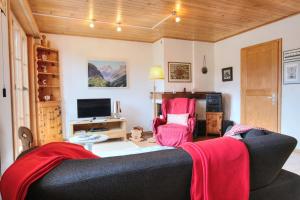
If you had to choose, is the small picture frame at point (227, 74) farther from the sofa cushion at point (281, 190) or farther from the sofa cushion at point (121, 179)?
the sofa cushion at point (121, 179)

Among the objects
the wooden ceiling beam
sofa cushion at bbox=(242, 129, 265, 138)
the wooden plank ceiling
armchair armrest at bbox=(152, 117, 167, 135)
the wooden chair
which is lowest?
armchair armrest at bbox=(152, 117, 167, 135)

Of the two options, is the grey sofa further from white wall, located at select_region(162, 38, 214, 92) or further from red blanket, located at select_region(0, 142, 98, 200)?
white wall, located at select_region(162, 38, 214, 92)

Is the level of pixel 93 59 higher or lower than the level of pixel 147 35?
lower

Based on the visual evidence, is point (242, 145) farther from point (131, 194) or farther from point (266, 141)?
point (131, 194)

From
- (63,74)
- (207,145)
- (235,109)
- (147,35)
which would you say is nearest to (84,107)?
(63,74)

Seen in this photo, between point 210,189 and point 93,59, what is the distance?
4.37 m

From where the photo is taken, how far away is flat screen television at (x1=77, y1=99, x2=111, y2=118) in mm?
4453

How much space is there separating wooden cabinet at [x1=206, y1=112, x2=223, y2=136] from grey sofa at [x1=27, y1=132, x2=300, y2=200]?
147 inches

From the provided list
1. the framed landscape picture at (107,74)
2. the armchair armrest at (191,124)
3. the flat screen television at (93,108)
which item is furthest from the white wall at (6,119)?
the armchair armrest at (191,124)

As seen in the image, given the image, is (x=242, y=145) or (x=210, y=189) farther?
(x=242, y=145)

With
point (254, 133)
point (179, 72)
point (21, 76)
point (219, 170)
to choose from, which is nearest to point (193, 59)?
point (179, 72)

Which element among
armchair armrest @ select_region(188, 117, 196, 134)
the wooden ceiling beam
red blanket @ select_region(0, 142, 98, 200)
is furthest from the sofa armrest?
the wooden ceiling beam

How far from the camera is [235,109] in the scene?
4.96m

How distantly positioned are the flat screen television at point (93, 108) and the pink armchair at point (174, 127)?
120 centimetres
